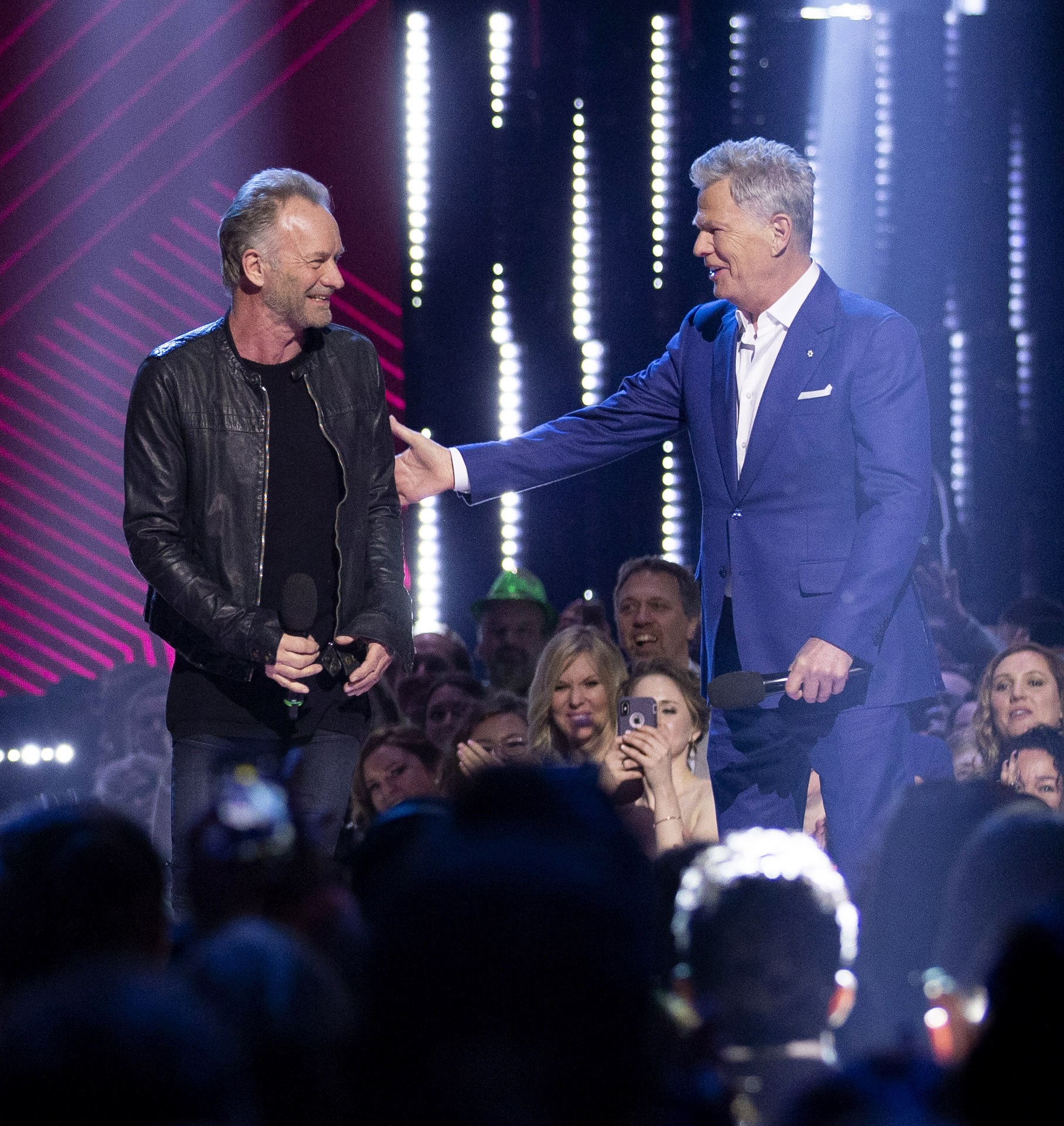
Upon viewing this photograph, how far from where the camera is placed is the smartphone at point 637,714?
448 centimetres

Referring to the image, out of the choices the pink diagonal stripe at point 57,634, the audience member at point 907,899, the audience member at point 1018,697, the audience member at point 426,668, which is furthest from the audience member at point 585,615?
the audience member at point 907,899

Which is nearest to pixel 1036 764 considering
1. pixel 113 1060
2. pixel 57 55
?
pixel 113 1060

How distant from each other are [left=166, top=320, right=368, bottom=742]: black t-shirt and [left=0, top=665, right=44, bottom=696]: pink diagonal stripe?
493 centimetres

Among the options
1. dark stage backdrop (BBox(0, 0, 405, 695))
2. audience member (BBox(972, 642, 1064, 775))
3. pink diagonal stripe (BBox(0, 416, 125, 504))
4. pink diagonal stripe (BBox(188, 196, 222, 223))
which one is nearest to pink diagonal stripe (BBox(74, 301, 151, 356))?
dark stage backdrop (BBox(0, 0, 405, 695))

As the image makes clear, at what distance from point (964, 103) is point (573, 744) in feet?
14.1

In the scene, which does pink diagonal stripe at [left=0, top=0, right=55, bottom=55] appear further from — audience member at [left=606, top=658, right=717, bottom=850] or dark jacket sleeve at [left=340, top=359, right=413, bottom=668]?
dark jacket sleeve at [left=340, top=359, right=413, bottom=668]

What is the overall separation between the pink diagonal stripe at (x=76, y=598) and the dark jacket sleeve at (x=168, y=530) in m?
4.88

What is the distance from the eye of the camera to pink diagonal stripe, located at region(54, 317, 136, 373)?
25.5 ft

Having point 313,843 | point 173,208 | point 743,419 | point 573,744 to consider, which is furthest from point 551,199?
point 313,843

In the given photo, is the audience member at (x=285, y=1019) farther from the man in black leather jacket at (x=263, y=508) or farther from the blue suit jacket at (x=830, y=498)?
the blue suit jacket at (x=830, y=498)

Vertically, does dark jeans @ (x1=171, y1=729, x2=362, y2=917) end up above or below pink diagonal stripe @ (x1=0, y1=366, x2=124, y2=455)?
below

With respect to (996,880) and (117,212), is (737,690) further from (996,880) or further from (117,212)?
(117,212)

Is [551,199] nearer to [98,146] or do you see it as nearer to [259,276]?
[98,146]

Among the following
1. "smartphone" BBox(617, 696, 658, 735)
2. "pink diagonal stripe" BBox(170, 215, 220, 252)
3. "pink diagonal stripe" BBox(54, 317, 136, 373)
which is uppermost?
"pink diagonal stripe" BBox(170, 215, 220, 252)
